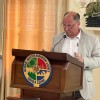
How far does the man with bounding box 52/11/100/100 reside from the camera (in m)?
1.94

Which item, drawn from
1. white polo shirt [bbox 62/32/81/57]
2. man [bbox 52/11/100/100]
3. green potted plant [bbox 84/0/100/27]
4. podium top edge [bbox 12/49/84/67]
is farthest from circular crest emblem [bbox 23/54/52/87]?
green potted plant [bbox 84/0/100/27]

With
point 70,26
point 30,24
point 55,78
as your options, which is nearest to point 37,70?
point 55,78

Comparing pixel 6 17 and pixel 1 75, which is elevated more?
pixel 6 17

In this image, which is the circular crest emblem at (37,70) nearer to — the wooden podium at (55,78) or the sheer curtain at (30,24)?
the wooden podium at (55,78)

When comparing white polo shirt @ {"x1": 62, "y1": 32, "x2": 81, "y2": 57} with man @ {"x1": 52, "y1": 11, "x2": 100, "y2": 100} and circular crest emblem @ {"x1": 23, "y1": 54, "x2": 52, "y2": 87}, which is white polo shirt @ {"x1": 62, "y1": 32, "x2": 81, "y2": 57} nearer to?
man @ {"x1": 52, "y1": 11, "x2": 100, "y2": 100}

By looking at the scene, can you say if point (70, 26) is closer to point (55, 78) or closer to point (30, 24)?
point (55, 78)

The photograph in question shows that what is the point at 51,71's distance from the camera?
143 cm

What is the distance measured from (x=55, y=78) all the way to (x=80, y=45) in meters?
0.68

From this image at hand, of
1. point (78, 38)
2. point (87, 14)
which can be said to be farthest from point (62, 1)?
point (78, 38)

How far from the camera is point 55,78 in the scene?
143 centimetres

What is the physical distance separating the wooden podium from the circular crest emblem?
0.07ft

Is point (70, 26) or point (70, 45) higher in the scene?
point (70, 26)

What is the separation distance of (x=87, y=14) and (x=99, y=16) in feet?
0.37

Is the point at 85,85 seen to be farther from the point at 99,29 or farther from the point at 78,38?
the point at 99,29
